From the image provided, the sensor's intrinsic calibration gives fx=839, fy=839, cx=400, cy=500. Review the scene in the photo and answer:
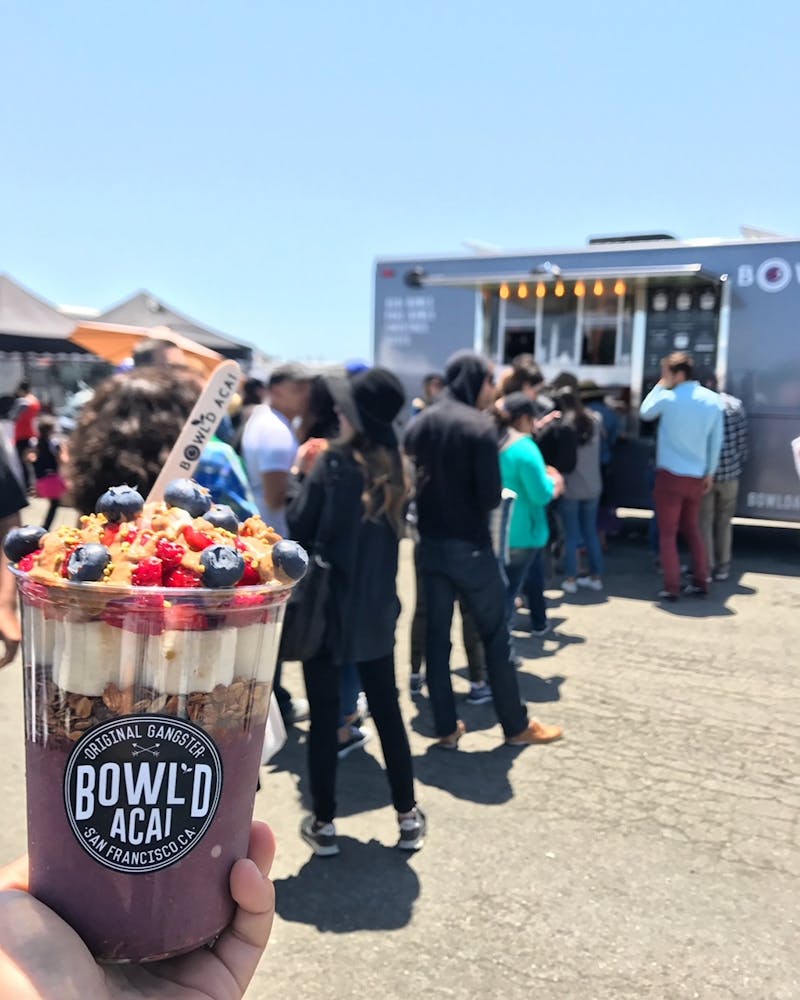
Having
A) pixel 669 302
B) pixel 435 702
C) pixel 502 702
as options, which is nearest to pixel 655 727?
pixel 502 702

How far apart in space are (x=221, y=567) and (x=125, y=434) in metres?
1.79

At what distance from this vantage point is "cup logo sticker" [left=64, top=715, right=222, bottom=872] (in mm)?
1068

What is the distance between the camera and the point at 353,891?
3.17 metres

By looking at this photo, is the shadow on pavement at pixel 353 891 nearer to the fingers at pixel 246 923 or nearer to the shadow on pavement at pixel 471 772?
the shadow on pavement at pixel 471 772

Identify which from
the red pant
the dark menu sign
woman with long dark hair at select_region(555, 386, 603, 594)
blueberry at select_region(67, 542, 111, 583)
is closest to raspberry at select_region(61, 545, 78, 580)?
blueberry at select_region(67, 542, 111, 583)

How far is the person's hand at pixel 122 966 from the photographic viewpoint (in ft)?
3.31

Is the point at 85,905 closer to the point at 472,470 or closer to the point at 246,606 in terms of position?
the point at 246,606

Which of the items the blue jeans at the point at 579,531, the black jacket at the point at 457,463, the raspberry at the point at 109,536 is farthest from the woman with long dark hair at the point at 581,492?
the raspberry at the point at 109,536

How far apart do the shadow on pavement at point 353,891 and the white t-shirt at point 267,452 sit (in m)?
1.50

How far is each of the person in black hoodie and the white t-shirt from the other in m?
0.63

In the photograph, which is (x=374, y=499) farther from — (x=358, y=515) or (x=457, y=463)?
(x=457, y=463)

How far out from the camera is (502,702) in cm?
429

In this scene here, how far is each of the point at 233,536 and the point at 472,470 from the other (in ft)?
9.68

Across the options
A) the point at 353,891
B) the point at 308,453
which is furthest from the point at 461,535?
the point at 353,891
